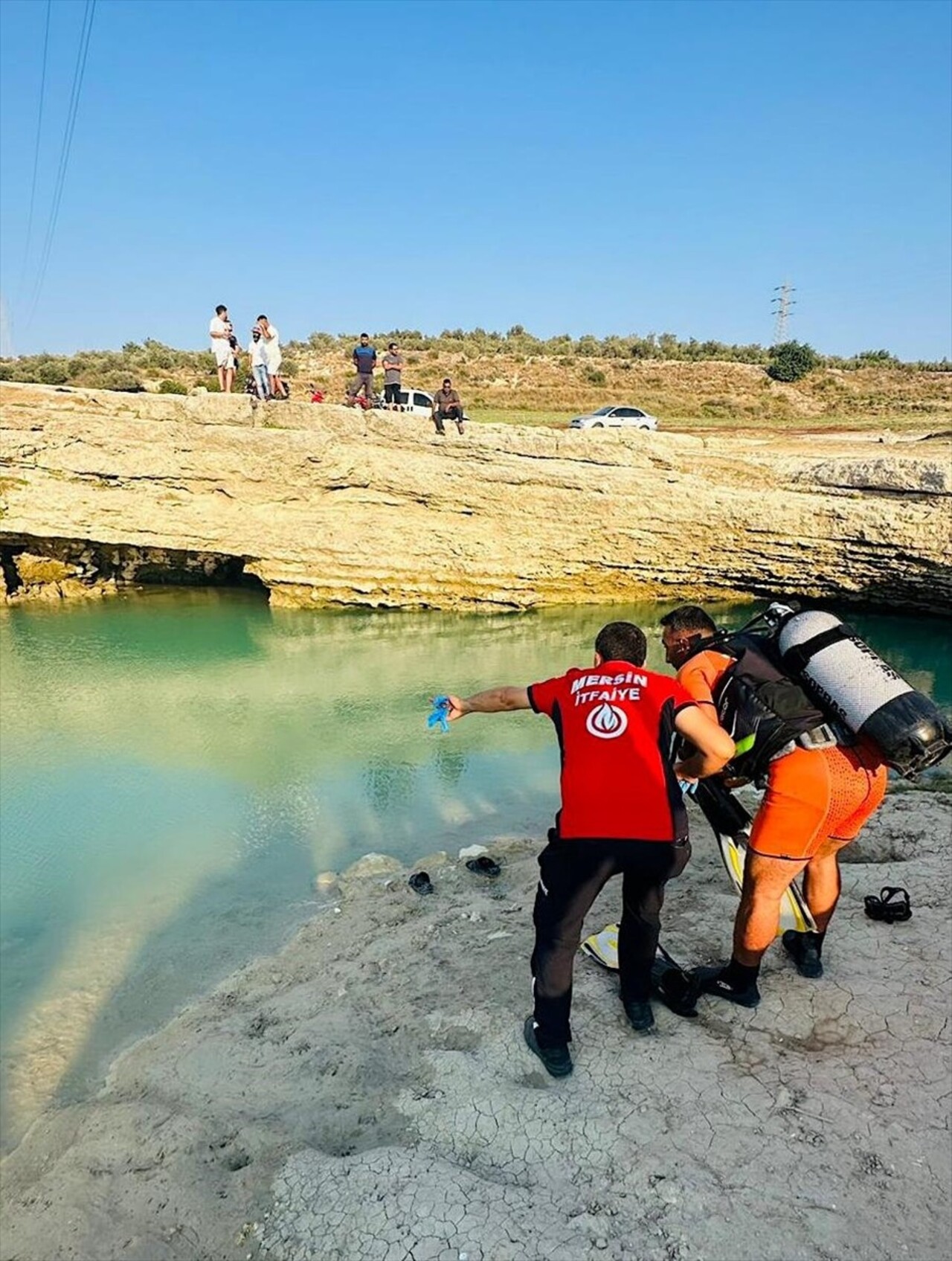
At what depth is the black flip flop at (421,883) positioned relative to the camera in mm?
5594

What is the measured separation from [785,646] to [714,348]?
4950 centimetres

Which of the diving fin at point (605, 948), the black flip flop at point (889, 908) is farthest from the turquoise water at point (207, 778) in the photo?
the black flip flop at point (889, 908)

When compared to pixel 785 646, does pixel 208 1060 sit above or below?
below

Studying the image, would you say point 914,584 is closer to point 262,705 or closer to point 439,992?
point 262,705

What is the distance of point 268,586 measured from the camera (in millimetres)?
15984

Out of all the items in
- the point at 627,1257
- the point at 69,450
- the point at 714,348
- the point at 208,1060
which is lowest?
the point at 208,1060

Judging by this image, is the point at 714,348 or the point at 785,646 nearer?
the point at 785,646

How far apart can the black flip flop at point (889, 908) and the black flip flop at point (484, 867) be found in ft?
8.58

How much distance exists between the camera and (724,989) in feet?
11.8

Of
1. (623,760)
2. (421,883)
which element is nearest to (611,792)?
(623,760)

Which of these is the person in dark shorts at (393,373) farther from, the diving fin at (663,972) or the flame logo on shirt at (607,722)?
the flame logo on shirt at (607,722)

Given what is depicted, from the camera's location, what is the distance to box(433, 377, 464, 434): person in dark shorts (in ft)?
47.6

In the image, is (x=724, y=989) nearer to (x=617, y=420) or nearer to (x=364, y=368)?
(x=364, y=368)

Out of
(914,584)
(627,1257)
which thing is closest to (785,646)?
(627,1257)
